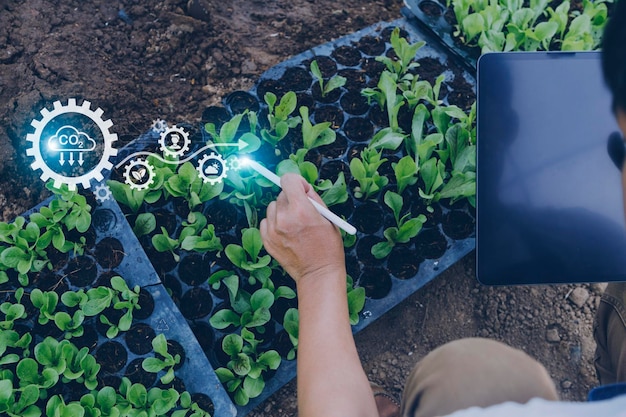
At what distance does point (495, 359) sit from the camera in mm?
993

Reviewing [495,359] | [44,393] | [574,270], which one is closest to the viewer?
[495,359]

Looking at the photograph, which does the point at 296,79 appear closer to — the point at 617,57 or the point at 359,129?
the point at 359,129

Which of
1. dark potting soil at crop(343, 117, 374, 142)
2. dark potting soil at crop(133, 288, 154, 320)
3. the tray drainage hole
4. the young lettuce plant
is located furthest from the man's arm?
the tray drainage hole

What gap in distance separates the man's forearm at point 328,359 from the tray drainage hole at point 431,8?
1148 mm

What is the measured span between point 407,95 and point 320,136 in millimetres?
289

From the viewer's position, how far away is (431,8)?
5.94ft

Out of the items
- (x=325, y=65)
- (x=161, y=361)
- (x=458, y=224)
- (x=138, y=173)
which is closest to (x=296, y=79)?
(x=325, y=65)

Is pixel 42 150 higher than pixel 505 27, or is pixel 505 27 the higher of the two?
pixel 505 27

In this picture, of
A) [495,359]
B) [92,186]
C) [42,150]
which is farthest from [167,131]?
[495,359]

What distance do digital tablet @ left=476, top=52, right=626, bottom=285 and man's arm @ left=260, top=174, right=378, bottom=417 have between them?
1.10 feet

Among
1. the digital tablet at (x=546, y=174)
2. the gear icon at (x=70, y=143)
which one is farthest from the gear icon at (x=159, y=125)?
the digital tablet at (x=546, y=174)

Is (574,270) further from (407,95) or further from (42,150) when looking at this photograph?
(42,150)

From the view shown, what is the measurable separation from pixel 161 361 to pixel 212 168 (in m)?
0.52

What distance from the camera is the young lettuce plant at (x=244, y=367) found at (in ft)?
4.24
